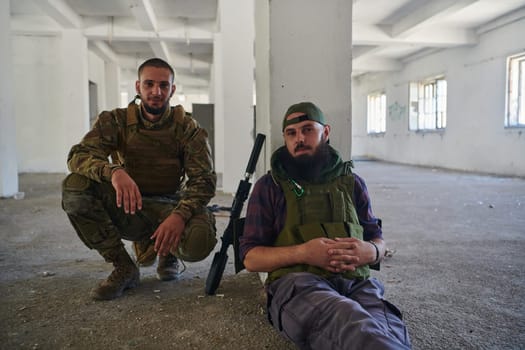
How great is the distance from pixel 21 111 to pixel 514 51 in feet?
31.2

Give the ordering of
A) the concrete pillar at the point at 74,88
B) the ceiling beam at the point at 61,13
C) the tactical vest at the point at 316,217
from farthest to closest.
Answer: the concrete pillar at the point at 74,88
the ceiling beam at the point at 61,13
the tactical vest at the point at 316,217

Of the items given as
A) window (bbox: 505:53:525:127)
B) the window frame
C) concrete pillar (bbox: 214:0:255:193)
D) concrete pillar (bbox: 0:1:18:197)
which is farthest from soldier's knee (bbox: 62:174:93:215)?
the window frame

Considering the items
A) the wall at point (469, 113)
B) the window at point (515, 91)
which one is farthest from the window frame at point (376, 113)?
the window at point (515, 91)

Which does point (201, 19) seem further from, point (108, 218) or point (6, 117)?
point (108, 218)

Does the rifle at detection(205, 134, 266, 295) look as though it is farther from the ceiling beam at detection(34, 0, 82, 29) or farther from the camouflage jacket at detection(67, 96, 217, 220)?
the ceiling beam at detection(34, 0, 82, 29)

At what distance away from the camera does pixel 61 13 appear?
7.23 metres

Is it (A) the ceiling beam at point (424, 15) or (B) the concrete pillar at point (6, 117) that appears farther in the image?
(A) the ceiling beam at point (424, 15)

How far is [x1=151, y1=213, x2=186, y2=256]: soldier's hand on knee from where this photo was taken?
5.49ft

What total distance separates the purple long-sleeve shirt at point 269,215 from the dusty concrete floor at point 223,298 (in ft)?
1.12

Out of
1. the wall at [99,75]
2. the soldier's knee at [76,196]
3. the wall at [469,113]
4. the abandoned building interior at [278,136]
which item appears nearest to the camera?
the abandoned building interior at [278,136]

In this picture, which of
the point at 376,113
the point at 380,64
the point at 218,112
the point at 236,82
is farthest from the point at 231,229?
the point at 376,113

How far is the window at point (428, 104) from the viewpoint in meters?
10.3

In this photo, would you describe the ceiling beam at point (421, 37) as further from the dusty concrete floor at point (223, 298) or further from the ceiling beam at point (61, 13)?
the dusty concrete floor at point (223, 298)

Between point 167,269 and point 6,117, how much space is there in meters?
4.14
